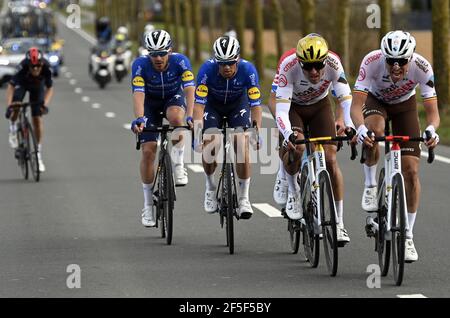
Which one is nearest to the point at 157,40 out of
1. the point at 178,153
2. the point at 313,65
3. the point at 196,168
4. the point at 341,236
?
the point at 178,153

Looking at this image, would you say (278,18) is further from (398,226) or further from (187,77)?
(398,226)

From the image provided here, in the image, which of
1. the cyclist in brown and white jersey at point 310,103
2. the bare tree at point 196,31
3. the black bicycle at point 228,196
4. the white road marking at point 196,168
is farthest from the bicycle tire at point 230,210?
the bare tree at point 196,31

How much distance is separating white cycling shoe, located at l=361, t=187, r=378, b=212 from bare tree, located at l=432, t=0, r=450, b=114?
52.7 feet

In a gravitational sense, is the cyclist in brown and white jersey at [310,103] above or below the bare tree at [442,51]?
below

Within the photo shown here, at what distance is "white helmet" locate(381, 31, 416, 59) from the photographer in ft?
34.1

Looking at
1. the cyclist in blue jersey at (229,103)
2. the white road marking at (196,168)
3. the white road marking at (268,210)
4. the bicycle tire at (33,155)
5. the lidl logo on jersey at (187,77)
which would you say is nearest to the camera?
the cyclist in blue jersey at (229,103)

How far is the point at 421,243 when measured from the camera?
12.3m

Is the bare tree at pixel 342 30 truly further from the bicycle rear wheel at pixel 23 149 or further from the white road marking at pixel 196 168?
the bicycle rear wheel at pixel 23 149

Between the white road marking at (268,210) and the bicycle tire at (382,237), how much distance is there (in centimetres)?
384

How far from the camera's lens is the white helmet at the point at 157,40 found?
506 inches

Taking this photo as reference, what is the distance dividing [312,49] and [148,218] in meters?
2.98

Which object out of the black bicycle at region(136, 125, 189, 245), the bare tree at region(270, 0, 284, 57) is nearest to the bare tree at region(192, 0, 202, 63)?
the bare tree at region(270, 0, 284, 57)

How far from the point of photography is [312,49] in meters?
11.0
